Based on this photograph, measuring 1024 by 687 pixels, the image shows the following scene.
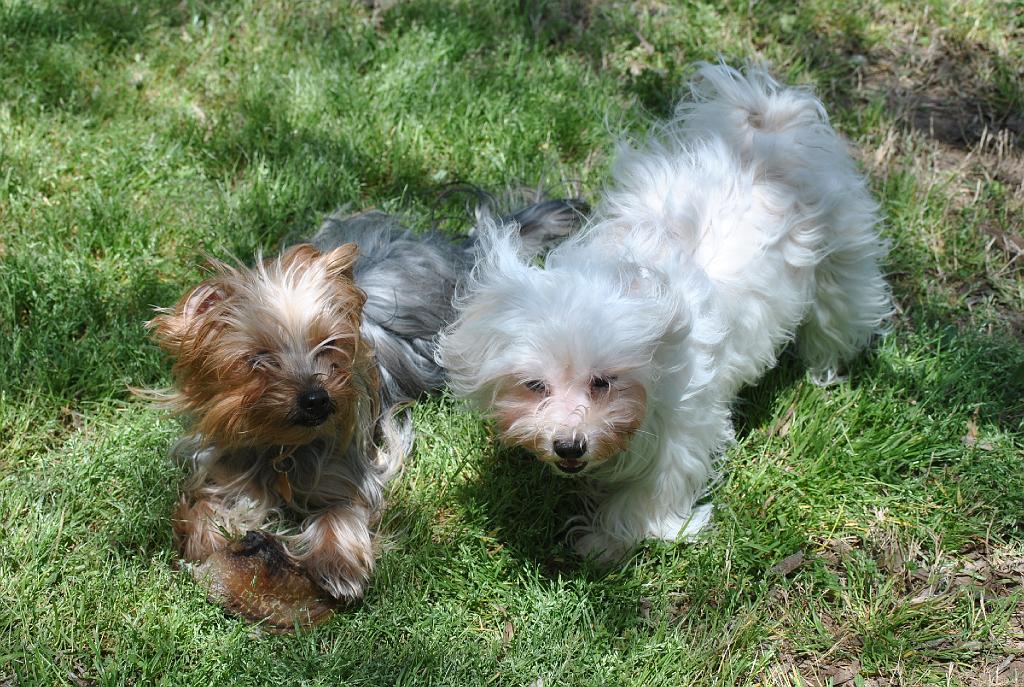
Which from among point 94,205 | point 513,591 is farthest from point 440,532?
point 94,205

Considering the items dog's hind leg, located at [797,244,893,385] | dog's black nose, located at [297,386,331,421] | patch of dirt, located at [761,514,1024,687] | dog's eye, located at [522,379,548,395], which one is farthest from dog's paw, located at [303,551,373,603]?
dog's hind leg, located at [797,244,893,385]

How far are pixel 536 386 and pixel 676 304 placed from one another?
57 cm

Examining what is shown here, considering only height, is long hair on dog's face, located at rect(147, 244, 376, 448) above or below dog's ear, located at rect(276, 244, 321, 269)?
below

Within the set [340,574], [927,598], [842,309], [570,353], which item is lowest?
[340,574]

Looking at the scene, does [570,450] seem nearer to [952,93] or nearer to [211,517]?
[211,517]

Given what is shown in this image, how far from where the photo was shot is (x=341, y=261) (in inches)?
154

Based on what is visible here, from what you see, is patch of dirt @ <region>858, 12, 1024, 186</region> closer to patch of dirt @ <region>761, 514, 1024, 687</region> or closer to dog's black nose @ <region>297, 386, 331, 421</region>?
patch of dirt @ <region>761, 514, 1024, 687</region>

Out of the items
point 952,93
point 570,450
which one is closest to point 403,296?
point 570,450

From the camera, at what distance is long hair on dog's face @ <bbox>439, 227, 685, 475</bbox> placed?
354cm

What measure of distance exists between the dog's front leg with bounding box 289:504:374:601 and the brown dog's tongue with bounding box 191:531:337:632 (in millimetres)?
66

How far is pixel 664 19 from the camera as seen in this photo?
651 centimetres

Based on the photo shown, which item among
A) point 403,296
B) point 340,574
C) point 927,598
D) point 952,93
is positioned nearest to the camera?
point 340,574

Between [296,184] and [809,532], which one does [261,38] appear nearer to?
[296,184]

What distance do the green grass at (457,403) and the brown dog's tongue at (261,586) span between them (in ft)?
0.22
